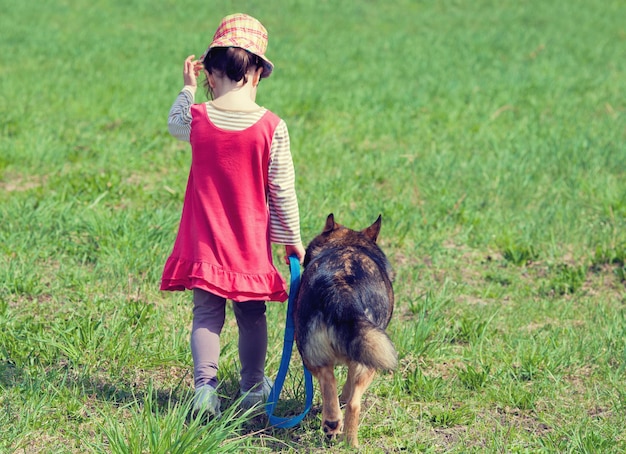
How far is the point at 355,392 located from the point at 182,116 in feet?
4.82

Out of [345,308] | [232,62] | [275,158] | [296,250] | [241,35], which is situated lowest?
[345,308]

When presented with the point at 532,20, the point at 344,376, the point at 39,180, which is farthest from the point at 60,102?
the point at 532,20

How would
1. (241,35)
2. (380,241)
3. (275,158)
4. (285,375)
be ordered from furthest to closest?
1. (380,241)
2. (285,375)
3. (275,158)
4. (241,35)

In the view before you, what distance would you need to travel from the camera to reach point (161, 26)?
60.4 ft

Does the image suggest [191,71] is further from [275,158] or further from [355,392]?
[355,392]

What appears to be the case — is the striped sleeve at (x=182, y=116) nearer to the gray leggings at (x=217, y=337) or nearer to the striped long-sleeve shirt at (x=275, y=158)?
the striped long-sleeve shirt at (x=275, y=158)

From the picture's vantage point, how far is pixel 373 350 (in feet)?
10.2

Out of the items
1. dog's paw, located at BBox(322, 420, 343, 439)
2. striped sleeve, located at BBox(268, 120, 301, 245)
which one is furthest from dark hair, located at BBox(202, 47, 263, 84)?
dog's paw, located at BBox(322, 420, 343, 439)

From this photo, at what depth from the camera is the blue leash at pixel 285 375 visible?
363cm

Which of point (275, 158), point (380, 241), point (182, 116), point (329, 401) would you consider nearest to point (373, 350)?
point (329, 401)

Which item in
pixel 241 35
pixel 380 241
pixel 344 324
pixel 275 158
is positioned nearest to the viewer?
pixel 344 324

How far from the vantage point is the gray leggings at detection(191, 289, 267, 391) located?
3.66m

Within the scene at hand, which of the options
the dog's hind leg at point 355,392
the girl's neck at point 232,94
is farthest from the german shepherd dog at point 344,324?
the girl's neck at point 232,94

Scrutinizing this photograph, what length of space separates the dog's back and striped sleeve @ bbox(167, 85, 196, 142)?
0.86m
